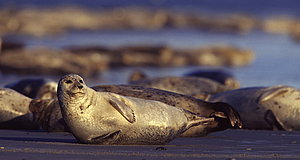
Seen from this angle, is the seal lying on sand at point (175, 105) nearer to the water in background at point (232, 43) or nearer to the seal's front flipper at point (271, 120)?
the seal's front flipper at point (271, 120)

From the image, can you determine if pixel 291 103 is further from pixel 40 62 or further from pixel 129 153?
pixel 40 62

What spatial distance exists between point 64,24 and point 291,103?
3612 cm

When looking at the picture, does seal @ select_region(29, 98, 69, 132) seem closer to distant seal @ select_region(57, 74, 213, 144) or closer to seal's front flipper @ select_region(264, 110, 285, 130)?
distant seal @ select_region(57, 74, 213, 144)

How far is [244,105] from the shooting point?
31.7 feet

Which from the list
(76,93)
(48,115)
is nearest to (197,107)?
(48,115)

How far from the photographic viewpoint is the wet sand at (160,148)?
6.52m

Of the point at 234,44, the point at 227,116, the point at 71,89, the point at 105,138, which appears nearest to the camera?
the point at 71,89

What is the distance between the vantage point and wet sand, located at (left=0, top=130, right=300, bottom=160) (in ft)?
21.4

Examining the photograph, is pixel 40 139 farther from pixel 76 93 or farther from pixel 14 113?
pixel 14 113

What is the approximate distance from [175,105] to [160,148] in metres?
1.72

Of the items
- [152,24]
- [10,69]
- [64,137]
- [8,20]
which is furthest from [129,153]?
[152,24]

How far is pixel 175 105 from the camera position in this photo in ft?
28.6

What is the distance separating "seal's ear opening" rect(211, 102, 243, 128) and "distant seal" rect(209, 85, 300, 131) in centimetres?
118

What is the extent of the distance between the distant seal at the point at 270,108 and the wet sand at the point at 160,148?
828 mm
